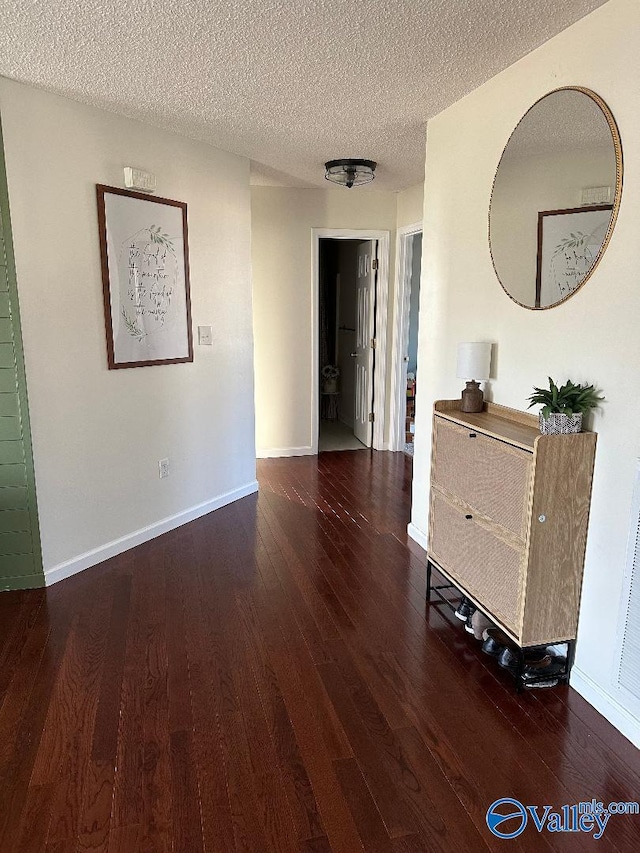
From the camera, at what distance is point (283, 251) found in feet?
16.5

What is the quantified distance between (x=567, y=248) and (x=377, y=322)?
3377 mm

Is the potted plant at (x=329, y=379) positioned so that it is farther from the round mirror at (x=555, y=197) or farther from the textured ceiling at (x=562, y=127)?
the textured ceiling at (x=562, y=127)

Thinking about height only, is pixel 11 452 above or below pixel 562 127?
below

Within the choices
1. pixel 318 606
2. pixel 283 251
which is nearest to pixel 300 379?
pixel 283 251

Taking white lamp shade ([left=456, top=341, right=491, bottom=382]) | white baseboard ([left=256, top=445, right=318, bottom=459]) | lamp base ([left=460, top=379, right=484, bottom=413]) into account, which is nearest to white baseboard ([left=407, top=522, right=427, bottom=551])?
lamp base ([left=460, top=379, right=484, bottom=413])

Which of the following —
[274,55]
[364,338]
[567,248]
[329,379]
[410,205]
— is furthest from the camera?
[329,379]

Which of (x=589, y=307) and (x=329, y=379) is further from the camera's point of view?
(x=329, y=379)

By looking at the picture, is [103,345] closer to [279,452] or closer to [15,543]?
[15,543]

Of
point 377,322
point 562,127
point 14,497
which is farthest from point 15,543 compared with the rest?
point 377,322

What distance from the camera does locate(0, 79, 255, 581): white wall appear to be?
274cm

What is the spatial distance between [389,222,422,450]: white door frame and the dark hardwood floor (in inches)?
102

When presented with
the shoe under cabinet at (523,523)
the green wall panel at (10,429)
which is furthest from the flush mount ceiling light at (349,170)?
the green wall panel at (10,429)

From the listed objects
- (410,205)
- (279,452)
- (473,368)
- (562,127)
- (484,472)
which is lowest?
(279,452)

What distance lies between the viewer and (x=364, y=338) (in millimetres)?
5699
